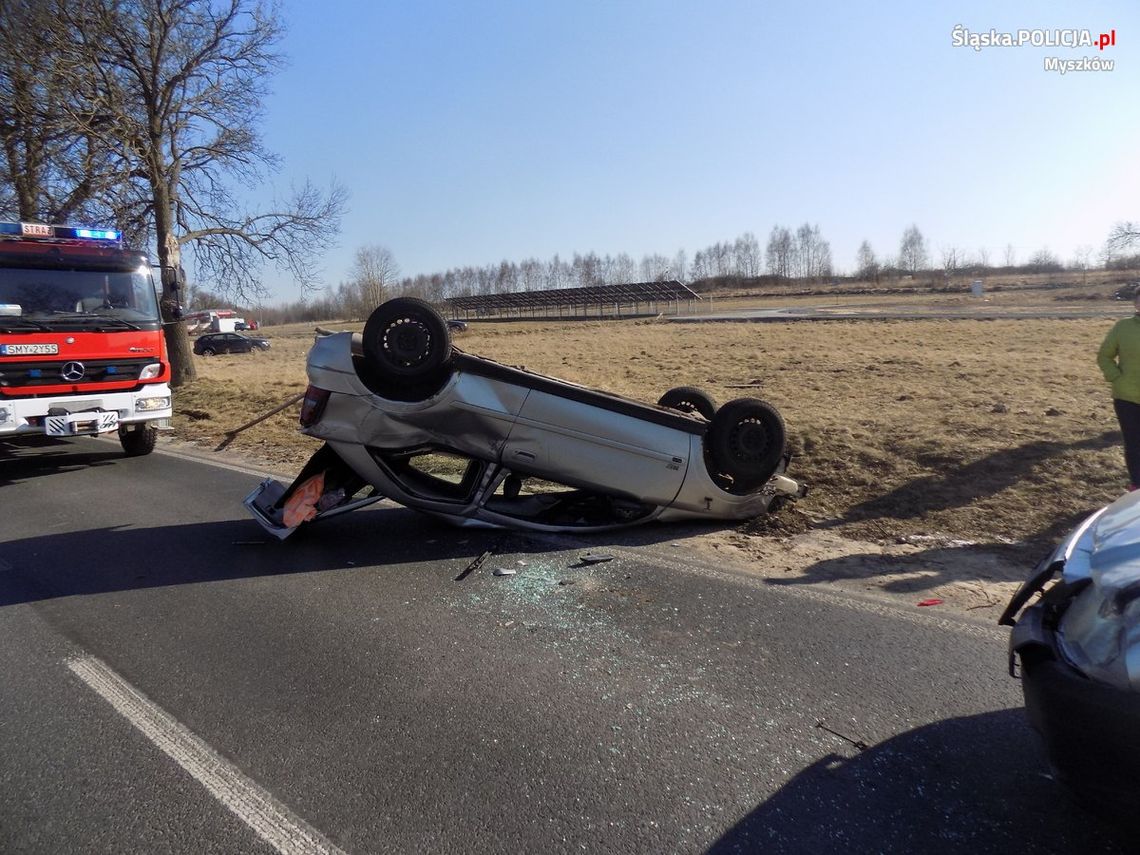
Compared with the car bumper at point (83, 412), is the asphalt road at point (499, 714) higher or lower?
lower

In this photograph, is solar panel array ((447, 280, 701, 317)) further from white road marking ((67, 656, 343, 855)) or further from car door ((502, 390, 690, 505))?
white road marking ((67, 656, 343, 855))

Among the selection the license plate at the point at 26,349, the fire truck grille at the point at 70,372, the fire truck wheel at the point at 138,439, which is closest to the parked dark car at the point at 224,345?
the fire truck wheel at the point at 138,439

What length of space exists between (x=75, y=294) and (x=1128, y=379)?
1107 centimetres

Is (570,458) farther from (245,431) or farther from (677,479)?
(245,431)

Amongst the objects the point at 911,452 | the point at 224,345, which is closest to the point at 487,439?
the point at 911,452

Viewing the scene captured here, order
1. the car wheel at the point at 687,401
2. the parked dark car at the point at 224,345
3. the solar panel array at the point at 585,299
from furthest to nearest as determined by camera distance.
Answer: the solar panel array at the point at 585,299 → the parked dark car at the point at 224,345 → the car wheel at the point at 687,401

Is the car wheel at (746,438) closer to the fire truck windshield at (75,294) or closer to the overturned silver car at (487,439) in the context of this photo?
the overturned silver car at (487,439)

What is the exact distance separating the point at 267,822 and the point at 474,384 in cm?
340

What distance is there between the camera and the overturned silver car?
5617 mm

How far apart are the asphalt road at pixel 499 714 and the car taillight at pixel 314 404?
41.0 inches

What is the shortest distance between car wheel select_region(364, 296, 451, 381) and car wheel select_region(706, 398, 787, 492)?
216 centimetres

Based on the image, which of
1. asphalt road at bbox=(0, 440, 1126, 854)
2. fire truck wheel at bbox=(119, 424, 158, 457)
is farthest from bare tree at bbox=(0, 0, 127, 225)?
asphalt road at bbox=(0, 440, 1126, 854)

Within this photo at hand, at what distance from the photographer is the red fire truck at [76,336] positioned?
8938 millimetres

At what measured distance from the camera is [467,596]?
4898 millimetres
